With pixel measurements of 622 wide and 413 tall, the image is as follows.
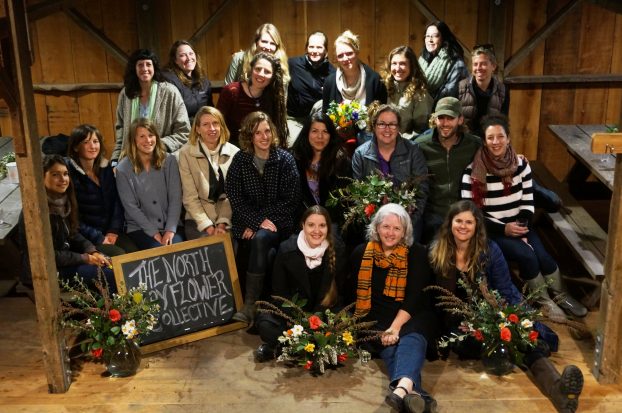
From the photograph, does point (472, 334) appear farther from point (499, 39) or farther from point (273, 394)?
point (499, 39)

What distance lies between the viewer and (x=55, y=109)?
25.1 feet

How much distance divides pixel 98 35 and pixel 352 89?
8.83 ft

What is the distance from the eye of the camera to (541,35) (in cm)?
721

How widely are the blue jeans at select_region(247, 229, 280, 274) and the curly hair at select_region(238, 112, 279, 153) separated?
2.14 feet

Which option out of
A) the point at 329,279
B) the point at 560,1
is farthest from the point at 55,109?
the point at 560,1

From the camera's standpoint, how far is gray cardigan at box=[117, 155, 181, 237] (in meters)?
5.55

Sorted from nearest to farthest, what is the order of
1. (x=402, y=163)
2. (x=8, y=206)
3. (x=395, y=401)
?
1. (x=395, y=401)
2. (x=402, y=163)
3. (x=8, y=206)

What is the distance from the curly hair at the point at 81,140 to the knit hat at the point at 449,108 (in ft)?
8.10

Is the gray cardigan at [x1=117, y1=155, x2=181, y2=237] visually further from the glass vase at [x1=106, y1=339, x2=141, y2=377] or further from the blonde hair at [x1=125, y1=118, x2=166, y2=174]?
the glass vase at [x1=106, y1=339, x2=141, y2=377]

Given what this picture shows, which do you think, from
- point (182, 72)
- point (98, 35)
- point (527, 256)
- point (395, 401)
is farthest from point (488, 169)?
point (98, 35)

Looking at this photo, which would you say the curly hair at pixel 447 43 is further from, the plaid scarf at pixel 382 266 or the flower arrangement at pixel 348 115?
the plaid scarf at pixel 382 266

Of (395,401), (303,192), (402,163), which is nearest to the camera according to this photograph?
(395,401)

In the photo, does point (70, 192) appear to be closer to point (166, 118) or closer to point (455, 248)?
point (166, 118)

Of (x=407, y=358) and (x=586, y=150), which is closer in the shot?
(x=407, y=358)
